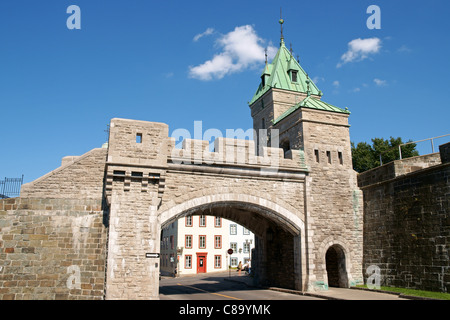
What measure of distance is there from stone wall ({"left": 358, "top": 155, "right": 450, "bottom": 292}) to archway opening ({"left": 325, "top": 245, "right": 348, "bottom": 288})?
1.19 m

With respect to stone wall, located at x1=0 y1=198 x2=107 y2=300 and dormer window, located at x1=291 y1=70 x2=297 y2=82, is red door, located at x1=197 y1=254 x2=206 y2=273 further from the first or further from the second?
stone wall, located at x1=0 y1=198 x2=107 y2=300

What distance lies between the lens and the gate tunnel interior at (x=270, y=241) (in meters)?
18.8

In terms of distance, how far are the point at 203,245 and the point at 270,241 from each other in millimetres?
24981

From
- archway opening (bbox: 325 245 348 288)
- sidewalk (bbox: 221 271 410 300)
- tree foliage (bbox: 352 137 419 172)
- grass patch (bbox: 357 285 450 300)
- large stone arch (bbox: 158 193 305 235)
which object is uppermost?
tree foliage (bbox: 352 137 419 172)

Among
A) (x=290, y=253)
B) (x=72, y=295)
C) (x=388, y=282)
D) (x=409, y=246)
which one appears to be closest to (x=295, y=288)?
(x=290, y=253)

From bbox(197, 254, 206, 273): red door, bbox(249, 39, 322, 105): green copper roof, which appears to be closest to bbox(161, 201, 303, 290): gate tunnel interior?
bbox(249, 39, 322, 105): green copper roof

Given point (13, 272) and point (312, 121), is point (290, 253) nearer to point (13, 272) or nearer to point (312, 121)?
point (312, 121)

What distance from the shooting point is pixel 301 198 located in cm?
1925

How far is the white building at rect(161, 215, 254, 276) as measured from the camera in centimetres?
4572

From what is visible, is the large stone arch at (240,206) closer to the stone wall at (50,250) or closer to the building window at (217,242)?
the stone wall at (50,250)

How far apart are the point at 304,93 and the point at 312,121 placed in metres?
6.83

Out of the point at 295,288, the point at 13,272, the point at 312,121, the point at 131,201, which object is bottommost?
the point at 295,288

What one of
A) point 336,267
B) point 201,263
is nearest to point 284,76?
point 336,267

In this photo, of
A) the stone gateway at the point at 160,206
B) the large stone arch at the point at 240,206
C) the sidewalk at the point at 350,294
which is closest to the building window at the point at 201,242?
the stone gateway at the point at 160,206
